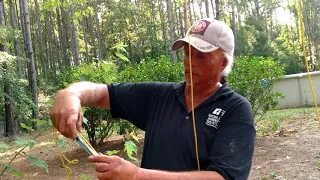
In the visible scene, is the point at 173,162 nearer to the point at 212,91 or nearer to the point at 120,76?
the point at 212,91

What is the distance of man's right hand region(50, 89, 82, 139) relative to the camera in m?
1.36

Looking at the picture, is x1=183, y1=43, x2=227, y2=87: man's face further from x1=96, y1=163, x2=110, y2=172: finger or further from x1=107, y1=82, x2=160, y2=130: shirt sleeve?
x1=96, y1=163, x2=110, y2=172: finger

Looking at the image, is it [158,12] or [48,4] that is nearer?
[48,4]

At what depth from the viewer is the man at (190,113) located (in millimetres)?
1374

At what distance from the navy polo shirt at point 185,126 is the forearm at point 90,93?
4 cm

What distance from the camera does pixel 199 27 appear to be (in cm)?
165

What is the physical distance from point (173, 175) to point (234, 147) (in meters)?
0.28

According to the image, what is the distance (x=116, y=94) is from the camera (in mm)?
1813

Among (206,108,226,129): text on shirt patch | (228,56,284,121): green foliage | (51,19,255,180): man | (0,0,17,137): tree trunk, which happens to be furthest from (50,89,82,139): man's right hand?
(0,0,17,137): tree trunk

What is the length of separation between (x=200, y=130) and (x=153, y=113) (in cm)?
32

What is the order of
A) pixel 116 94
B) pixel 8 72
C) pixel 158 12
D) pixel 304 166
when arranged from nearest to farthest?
pixel 116 94 < pixel 304 166 < pixel 8 72 < pixel 158 12

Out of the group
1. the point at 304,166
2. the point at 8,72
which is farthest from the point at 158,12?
the point at 304,166

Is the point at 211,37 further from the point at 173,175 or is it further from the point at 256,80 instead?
the point at 256,80

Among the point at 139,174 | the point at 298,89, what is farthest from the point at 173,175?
the point at 298,89
